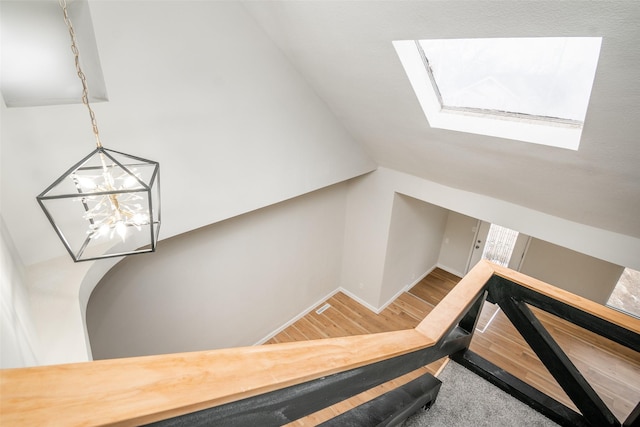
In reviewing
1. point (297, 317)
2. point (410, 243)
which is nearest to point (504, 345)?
point (410, 243)

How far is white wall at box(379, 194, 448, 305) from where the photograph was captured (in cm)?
520

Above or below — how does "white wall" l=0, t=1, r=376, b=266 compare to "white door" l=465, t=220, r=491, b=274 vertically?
above

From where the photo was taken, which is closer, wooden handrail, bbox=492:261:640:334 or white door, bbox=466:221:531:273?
wooden handrail, bbox=492:261:640:334

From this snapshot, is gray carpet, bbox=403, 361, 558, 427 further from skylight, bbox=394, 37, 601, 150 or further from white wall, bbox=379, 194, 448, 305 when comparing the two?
white wall, bbox=379, 194, 448, 305

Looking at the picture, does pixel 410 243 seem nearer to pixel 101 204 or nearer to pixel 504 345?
pixel 504 345

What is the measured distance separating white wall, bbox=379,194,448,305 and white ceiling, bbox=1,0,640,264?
165 centimetres

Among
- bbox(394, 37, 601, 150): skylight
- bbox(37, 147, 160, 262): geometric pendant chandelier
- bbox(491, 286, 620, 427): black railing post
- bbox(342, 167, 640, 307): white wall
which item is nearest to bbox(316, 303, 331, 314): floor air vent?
bbox(342, 167, 640, 307): white wall

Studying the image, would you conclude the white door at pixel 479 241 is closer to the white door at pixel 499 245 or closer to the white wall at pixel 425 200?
the white door at pixel 499 245

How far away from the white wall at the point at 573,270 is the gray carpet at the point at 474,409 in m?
5.10

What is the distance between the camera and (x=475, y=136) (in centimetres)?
292

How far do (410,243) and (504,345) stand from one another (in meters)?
2.03

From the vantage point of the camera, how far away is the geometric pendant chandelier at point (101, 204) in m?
1.23

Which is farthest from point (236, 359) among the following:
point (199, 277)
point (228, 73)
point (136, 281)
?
point (199, 277)

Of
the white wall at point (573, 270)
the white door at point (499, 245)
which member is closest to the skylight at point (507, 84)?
the white door at point (499, 245)
